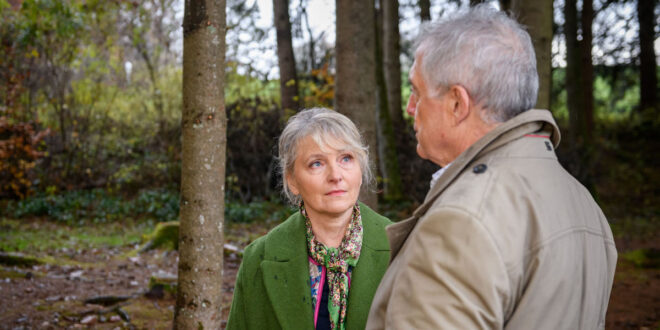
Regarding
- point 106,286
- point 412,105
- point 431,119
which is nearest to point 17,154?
point 106,286

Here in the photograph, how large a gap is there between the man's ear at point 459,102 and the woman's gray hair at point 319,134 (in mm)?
975

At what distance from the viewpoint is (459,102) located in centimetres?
157

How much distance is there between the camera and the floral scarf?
7.84 ft

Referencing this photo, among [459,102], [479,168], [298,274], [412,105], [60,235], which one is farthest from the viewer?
[60,235]

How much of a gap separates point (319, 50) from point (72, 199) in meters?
8.03

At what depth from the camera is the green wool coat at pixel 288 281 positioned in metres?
2.37

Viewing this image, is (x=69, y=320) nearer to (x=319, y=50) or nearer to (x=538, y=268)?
(x=538, y=268)

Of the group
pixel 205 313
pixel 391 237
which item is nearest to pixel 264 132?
pixel 205 313

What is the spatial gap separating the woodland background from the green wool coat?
3291mm

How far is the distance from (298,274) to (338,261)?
0.65 ft

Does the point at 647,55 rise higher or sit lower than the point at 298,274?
higher

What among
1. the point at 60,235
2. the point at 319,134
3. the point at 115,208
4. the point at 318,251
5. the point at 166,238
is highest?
the point at 319,134

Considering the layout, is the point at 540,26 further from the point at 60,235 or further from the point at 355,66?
the point at 60,235

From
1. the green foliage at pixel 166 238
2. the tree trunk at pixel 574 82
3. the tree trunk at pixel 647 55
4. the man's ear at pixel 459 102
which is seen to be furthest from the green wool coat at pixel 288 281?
the tree trunk at pixel 647 55
